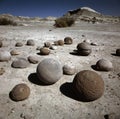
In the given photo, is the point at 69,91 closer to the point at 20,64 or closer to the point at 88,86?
the point at 88,86

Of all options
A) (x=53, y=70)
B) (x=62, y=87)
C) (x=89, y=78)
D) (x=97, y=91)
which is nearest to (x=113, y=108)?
(x=97, y=91)

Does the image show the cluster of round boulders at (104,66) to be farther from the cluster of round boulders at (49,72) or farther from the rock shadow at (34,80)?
the rock shadow at (34,80)

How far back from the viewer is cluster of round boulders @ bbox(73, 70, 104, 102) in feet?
9.71

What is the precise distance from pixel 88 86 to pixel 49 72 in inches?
37.8

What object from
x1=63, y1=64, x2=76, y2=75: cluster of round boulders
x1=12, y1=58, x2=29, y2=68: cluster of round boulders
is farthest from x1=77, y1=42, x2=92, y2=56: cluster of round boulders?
x1=12, y1=58, x2=29, y2=68: cluster of round boulders

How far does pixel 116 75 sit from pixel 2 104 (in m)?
2.98

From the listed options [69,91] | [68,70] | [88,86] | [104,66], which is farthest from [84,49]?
[88,86]

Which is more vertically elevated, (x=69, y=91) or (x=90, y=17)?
(x=90, y=17)

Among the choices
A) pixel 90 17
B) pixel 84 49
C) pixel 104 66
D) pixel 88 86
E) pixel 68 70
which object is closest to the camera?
pixel 88 86

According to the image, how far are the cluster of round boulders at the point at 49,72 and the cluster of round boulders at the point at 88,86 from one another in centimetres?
59

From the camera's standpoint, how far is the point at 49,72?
3.42 metres

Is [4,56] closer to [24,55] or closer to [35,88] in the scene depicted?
[24,55]

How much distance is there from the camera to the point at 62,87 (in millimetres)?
3559

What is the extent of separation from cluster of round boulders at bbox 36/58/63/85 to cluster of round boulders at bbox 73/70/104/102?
0.59 meters
